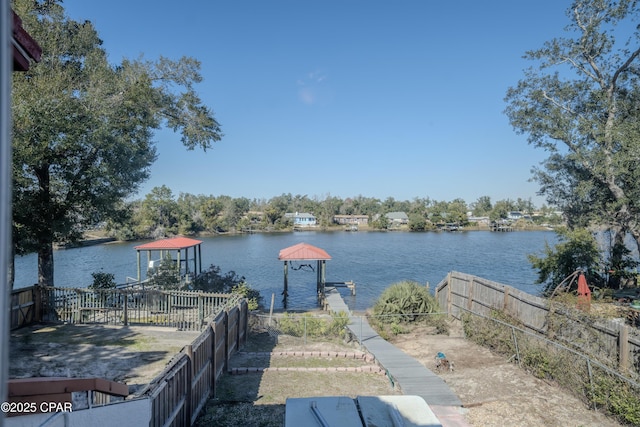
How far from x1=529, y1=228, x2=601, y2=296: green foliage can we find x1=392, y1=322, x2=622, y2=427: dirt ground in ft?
33.6

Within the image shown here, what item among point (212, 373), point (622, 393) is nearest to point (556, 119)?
point (622, 393)

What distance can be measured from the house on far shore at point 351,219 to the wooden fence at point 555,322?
334 ft

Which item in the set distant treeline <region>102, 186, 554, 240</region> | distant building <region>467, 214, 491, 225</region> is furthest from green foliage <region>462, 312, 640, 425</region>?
distant building <region>467, 214, 491, 225</region>

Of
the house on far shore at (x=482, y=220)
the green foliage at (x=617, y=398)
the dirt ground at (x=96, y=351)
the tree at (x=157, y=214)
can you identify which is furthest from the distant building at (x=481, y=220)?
the dirt ground at (x=96, y=351)

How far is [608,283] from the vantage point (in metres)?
19.7

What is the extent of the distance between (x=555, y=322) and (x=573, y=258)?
1115 centimetres

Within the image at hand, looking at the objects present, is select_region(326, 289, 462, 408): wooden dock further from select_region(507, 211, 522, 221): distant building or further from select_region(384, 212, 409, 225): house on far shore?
select_region(507, 211, 522, 221): distant building

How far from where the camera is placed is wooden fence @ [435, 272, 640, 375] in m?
8.13

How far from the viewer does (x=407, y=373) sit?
987cm

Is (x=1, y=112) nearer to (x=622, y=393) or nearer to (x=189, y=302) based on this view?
(x=622, y=393)

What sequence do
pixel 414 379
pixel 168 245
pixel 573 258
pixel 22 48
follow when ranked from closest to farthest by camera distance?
1. pixel 22 48
2. pixel 414 379
3. pixel 573 258
4. pixel 168 245

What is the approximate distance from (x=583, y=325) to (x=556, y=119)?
13812mm

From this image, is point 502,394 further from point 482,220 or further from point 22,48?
point 482,220

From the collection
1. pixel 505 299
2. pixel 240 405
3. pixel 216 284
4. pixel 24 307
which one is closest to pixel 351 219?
pixel 216 284
